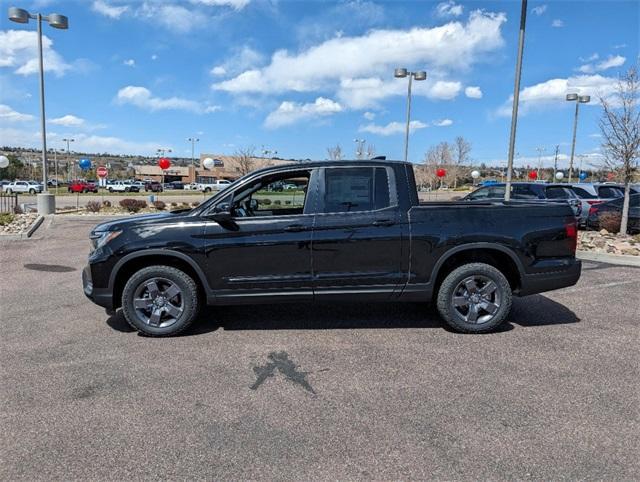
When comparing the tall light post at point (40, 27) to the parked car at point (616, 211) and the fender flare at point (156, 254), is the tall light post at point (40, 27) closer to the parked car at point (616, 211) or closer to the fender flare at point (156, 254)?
the fender flare at point (156, 254)

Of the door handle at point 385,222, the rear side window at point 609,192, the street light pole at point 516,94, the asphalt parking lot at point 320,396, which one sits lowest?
the asphalt parking lot at point 320,396

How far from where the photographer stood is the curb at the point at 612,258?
898cm

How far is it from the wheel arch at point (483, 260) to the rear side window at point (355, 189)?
885 mm

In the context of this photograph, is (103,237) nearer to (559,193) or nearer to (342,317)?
(342,317)

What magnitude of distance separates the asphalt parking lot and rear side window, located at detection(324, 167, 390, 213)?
137 cm

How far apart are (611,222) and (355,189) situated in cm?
1074

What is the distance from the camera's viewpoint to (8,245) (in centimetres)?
1096

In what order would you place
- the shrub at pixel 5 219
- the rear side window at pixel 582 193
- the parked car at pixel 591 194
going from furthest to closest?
1. the rear side window at pixel 582 193
2. the parked car at pixel 591 194
3. the shrub at pixel 5 219

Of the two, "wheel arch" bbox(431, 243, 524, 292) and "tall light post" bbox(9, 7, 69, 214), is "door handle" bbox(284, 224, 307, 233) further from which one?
"tall light post" bbox(9, 7, 69, 214)

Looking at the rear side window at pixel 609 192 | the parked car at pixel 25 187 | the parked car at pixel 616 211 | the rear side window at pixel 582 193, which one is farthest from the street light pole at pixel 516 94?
the parked car at pixel 25 187

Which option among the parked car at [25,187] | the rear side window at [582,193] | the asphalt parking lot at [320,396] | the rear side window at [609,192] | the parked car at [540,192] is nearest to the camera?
the asphalt parking lot at [320,396]

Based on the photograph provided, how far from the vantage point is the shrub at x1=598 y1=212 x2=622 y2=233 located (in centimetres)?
1249

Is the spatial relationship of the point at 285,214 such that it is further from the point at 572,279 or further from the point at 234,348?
the point at 572,279

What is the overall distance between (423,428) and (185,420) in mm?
1633
